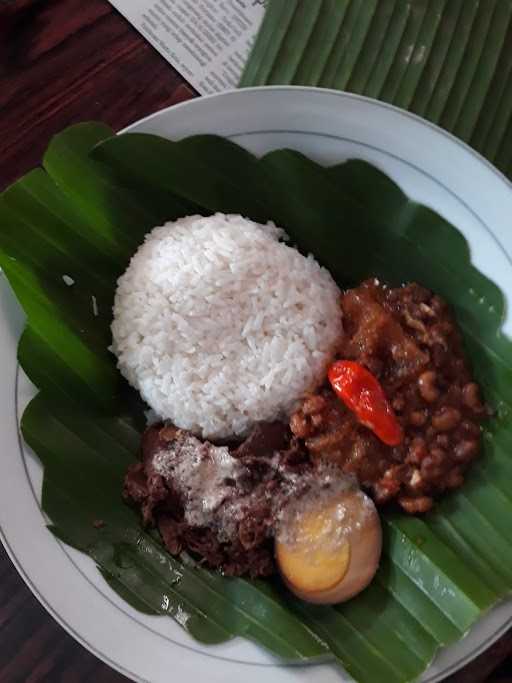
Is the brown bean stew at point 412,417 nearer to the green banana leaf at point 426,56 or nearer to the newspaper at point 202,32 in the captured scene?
the green banana leaf at point 426,56

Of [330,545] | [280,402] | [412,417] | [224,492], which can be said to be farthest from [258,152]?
[330,545]

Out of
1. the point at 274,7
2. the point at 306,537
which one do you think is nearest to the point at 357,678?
the point at 306,537

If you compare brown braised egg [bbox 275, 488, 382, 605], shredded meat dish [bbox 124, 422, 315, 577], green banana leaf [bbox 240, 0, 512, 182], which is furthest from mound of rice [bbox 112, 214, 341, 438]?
green banana leaf [bbox 240, 0, 512, 182]

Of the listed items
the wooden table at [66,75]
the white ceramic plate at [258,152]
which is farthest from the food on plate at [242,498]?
the wooden table at [66,75]

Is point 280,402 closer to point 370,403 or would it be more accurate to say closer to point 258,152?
point 370,403

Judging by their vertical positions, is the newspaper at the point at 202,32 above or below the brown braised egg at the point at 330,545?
above
